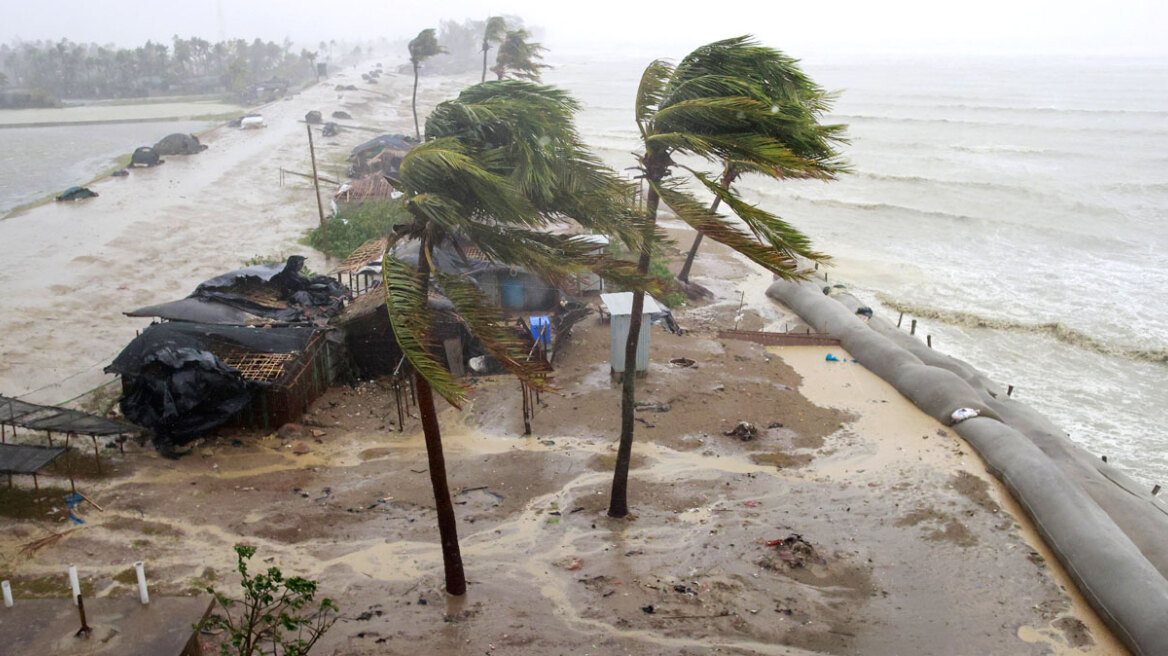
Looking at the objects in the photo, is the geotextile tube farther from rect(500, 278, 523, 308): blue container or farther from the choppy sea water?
rect(500, 278, 523, 308): blue container

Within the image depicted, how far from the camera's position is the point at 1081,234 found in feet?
104

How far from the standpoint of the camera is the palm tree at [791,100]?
709 centimetres

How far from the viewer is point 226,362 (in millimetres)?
11812

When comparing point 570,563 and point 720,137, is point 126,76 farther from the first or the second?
point 720,137

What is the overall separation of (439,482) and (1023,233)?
1210 inches

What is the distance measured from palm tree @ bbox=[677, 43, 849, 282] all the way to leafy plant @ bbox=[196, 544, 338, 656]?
4775 millimetres

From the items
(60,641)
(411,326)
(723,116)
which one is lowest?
(60,641)

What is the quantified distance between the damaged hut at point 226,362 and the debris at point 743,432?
6402 mm

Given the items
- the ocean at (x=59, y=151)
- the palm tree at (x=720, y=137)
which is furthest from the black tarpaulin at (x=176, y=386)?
the ocean at (x=59, y=151)

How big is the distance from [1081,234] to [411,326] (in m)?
33.0

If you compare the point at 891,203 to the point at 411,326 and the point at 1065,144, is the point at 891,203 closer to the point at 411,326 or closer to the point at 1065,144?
the point at 1065,144

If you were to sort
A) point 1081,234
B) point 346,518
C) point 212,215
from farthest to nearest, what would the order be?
point 1081,234
point 212,215
point 346,518

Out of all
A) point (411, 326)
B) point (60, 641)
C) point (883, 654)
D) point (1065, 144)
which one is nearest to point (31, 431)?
point (60, 641)

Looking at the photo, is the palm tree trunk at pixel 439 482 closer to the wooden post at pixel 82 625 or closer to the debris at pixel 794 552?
the wooden post at pixel 82 625
